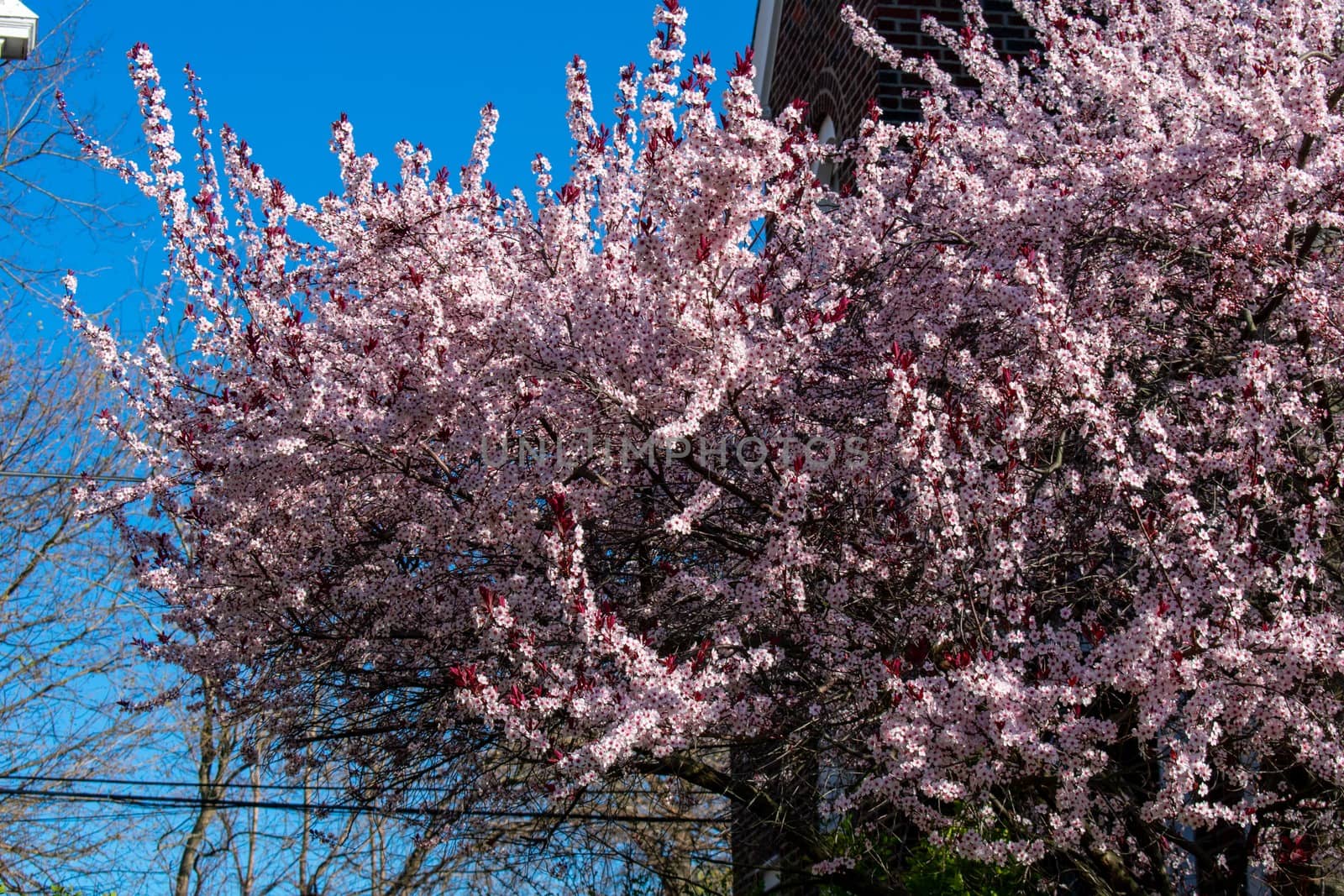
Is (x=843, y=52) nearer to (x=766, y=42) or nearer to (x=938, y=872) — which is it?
(x=766, y=42)

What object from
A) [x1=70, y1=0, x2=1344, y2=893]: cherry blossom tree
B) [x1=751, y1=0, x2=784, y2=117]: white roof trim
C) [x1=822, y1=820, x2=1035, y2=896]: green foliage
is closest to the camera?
[x1=70, y1=0, x2=1344, y2=893]: cherry blossom tree

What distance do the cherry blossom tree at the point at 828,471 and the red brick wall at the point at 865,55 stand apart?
14.2 feet

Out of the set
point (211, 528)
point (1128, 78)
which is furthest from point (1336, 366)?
point (211, 528)

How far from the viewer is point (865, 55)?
13.4 m

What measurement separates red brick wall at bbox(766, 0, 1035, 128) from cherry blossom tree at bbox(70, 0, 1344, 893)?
14.2 ft

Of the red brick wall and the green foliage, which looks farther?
the red brick wall

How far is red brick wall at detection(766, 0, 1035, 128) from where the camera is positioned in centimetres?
1284

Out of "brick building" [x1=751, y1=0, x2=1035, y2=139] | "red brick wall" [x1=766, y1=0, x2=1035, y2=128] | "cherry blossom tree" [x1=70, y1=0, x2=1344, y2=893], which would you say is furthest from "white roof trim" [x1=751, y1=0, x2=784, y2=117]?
"cherry blossom tree" [x1=70, y1=0, x2=1344, y2=893]

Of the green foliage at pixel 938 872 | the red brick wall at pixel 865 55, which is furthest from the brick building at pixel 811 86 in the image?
the green foliage at pixel 938 872

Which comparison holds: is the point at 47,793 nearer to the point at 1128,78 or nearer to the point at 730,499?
the point at 730,499

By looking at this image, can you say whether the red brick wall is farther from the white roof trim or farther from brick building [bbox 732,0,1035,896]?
the white roof trim

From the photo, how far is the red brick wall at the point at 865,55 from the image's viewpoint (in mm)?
12844

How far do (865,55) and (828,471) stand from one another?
26.3 ft

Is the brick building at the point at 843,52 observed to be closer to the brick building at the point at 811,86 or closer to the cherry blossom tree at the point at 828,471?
the brick building at the point at 811,86
